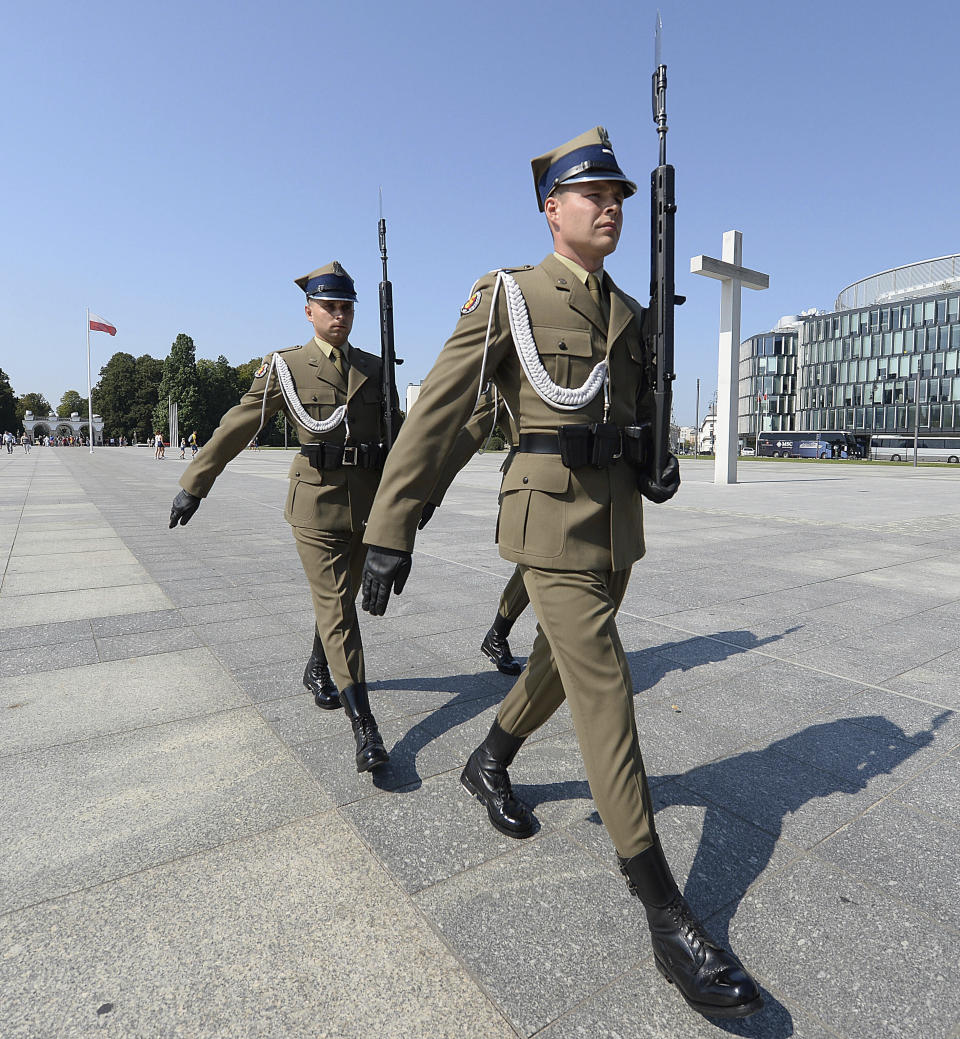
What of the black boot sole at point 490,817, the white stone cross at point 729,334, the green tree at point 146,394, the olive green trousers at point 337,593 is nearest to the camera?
the black boot sole at point 490,817

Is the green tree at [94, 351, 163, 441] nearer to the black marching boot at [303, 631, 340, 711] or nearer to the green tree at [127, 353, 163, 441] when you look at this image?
the green tree at [127, 353, 163, 441]

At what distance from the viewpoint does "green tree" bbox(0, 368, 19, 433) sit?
94.3 m

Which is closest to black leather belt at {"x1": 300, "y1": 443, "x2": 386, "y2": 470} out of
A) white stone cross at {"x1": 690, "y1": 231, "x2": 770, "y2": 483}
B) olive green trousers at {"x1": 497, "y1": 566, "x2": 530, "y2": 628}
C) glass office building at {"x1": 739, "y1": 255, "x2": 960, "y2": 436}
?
olive green trousers at {"x1": 497, "y1": 566, "x2": 530, "y2": 628}

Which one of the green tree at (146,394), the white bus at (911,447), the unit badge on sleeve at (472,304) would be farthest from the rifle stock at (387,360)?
the green tree at (146,394)

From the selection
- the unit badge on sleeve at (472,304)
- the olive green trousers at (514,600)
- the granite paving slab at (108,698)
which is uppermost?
the unit badge on sleeve at (472,304)

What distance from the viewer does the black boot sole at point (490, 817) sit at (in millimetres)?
2459

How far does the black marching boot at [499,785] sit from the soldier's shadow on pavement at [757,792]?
0.19m

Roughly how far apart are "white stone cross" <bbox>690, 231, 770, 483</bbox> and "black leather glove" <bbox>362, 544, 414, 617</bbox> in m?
21.4

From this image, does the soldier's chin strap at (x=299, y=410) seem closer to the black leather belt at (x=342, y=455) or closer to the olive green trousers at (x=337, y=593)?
the black leather belt at (x=342, y=455)

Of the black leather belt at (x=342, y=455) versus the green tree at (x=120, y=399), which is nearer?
the black leather belt at (x=342, y=455)

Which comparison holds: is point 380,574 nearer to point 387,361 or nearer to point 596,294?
point 596,294

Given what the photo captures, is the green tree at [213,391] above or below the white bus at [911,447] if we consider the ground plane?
above

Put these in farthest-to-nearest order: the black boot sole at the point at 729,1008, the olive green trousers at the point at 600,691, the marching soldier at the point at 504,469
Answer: the marching soldier at the point at 504,469
the olive green trousers at the point at 600,691
the black boot sole at the point at 729,1008

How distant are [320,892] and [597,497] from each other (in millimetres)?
1409
